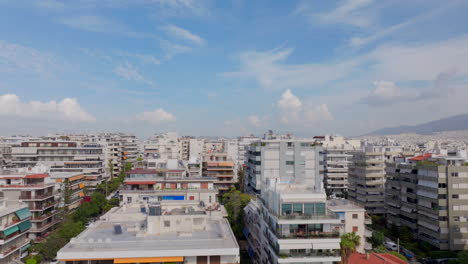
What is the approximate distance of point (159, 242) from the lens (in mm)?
30547

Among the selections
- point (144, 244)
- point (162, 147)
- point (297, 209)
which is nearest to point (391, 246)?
point (297, 209)

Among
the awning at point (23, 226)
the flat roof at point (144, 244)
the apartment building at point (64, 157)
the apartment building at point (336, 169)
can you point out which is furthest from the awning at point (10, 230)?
the apartment building at point (336, 169)

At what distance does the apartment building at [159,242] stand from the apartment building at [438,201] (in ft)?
120

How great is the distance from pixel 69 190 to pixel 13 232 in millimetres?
24265

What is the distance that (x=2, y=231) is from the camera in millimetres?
41906

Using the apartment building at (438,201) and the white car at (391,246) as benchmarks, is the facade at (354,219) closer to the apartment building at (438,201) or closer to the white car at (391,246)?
the white car at (391,246)

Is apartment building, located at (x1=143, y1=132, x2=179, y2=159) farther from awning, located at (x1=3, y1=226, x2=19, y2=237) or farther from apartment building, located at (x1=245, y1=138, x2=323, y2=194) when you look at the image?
awning, located at (x1=3, y1=226, x2=19, y2=237)

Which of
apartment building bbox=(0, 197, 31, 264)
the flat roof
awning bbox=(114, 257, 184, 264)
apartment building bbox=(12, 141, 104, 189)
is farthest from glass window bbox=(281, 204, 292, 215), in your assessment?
apartment building bbox=(12, 141, 104, 189)

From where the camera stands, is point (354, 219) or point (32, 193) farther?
point (32, 193)

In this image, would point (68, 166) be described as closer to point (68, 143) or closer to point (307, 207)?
point (68, 143)

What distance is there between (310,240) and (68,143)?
79.7m

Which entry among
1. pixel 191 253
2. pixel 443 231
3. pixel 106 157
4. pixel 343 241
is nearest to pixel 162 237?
pixel 191 253

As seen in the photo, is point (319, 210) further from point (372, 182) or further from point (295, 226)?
point (372, 182)

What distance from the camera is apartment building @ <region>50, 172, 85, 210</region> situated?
66625 mm
